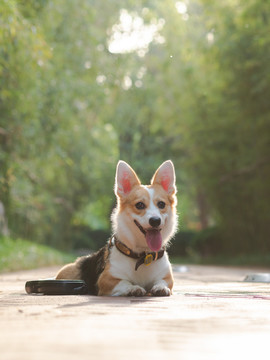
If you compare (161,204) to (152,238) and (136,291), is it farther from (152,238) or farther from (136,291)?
(136,291)

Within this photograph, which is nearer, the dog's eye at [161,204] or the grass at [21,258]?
the dog's eye at [161,204]

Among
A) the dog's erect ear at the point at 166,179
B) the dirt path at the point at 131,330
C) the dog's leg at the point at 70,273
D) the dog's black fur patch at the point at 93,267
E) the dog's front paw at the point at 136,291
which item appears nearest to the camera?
the dirt path at the point at 131,330

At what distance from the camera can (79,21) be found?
16.5 meters

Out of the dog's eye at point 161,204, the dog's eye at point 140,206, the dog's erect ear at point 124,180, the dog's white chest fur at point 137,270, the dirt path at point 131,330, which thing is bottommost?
the dirt path at point 131,330

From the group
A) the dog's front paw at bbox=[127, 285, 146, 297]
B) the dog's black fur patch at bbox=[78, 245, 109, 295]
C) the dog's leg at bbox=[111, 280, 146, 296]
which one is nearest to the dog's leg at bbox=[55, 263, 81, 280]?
the dog's black fur patch at bbox=[78, 245, 109, 295]

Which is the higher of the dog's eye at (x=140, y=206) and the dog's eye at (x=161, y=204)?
the dog's eye at (x=161, y=204)

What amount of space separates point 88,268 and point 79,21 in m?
12.1

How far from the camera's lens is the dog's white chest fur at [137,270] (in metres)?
4.86

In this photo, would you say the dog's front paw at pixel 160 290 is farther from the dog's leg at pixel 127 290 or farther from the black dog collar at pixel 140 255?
the black dog collar at pixel 140 255

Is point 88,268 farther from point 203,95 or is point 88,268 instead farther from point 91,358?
point 203,95

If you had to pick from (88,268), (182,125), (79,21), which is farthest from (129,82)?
(88,268)

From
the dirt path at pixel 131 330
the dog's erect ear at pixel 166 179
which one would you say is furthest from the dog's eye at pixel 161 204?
the dirt path at pixel 131 330

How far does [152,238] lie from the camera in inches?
194

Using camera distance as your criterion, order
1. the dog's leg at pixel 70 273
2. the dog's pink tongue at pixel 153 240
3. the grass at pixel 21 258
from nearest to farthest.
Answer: the dog's pink tongue at pixel 153 240, the dog's leg at pixel 70 273, the grass at pixel 21 258
